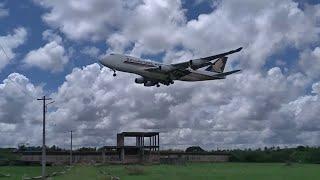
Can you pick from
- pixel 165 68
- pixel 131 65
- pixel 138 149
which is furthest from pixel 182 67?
pixel 138 149

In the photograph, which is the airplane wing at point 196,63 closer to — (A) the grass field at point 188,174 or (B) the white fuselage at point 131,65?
(B) the white fuselage at point 131,65

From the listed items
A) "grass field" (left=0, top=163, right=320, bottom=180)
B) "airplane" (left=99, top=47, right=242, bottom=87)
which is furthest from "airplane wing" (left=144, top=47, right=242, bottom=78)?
"grass field" (left=0, top=163, right=320, bottom=180)

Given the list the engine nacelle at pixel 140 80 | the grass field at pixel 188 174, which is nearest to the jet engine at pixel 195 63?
the engine nacelle at pixel 140 80

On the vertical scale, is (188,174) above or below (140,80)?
below

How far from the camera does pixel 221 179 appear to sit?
72.4 metres

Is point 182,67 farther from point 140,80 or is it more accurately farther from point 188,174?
point 188,174

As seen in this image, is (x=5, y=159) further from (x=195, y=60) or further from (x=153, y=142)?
(x=195, y=60)

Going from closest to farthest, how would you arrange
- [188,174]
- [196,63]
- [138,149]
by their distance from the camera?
[196,63] < [188,174] < [138,149]

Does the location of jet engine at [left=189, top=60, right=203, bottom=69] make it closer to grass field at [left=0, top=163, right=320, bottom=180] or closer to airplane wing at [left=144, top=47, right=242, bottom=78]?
airplane wing at [left=144, top=47, right=242, bottom=78]

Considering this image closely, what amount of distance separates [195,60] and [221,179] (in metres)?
18.3

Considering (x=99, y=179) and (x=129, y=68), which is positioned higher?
(x=129, y=68)

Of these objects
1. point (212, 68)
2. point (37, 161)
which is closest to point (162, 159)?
point (37, 161)

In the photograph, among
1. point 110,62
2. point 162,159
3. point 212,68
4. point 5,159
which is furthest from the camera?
point 162,159

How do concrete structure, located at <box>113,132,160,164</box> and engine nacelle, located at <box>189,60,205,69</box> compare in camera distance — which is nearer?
engine nacelle, located at <box>189,60,205,69</box>
